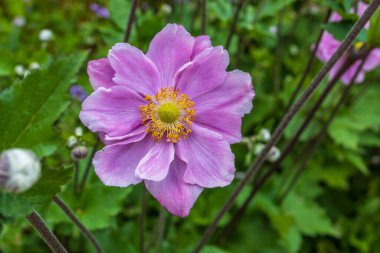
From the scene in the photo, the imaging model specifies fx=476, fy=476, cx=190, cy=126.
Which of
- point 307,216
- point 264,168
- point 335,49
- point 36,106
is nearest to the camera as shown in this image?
point 36,106

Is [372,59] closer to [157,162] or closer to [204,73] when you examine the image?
[204,73]

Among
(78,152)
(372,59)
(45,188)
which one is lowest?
(78,152)

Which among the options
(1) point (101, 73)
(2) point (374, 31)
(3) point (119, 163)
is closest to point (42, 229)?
(3) point (119, 163)

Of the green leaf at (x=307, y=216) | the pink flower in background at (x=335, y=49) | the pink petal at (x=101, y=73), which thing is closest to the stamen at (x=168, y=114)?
the pink petal at (x=101, y=73)

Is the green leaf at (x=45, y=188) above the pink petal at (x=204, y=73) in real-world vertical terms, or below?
below

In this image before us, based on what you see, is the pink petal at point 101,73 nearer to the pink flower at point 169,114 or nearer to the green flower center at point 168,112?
the pink flower at point 169,114

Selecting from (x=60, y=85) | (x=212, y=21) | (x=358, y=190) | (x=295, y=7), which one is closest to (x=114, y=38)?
(x=212, y=21)

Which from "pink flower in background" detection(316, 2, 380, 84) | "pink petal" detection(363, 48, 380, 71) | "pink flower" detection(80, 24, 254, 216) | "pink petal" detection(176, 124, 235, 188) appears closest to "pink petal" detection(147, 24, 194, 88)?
Result: "pink flower" detection(80, 24, 254, 216)
